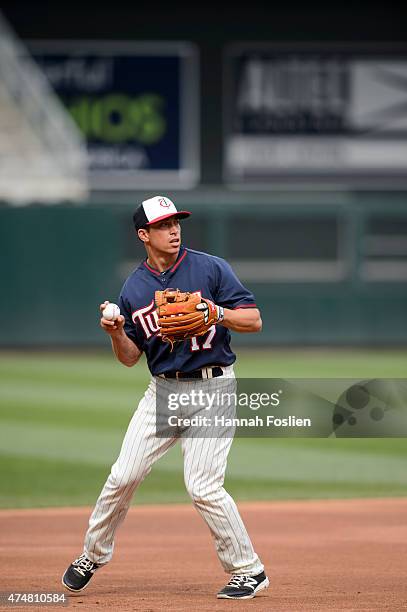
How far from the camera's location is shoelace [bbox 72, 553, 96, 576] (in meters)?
5.19

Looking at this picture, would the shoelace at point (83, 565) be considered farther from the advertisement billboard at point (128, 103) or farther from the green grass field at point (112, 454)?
the advertisement billboard at point (128, 103)

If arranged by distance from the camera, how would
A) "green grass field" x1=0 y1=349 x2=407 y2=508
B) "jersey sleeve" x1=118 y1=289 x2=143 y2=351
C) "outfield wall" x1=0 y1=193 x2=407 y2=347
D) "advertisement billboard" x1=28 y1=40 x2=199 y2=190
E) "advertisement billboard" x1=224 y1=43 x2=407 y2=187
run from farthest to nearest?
"advertisement billboard" x1=28 y1=40 x2=199 y2=190
"advertisement billboard" x1=224 y1=43 x2=407 y2=187
"outfield wall" x1=0 y1=193 x2=407 y2=347
"green grass field" x1=0 y1=349 x2=407 y2=508
"jersey sleeve" x1=118 y1=289 x2=143 y2=351

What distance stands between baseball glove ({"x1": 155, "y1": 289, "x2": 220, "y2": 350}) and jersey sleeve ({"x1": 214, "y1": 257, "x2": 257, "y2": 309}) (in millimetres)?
186

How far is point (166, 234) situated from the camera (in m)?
5.09

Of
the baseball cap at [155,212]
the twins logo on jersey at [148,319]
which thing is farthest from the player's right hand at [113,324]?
the baseball cap at [155,212]

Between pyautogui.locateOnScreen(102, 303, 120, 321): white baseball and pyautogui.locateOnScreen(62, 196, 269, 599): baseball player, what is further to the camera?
pyautogui.locateOnScreen(62, 196, 269, 599): baseball player

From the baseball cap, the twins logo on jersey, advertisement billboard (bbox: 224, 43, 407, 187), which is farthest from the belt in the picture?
advertisement billboard (bbox: 224, 43, 407, 187)

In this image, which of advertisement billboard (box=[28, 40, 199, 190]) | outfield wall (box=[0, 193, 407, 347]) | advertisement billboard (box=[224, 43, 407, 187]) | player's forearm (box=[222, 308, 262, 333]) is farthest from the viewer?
advertisement billboard (box=[28, 40, 199, 190])

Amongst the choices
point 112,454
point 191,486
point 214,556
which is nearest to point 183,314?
point 191,486

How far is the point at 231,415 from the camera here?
5.12 m

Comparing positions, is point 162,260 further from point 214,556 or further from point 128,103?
point 128,103

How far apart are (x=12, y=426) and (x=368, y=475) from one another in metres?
3.84

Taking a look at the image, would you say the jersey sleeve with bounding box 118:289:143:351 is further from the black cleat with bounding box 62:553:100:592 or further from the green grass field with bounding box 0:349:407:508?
the green grass field with bounding box 0:349:407:508

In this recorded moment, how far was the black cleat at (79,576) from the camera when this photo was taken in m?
5.18
